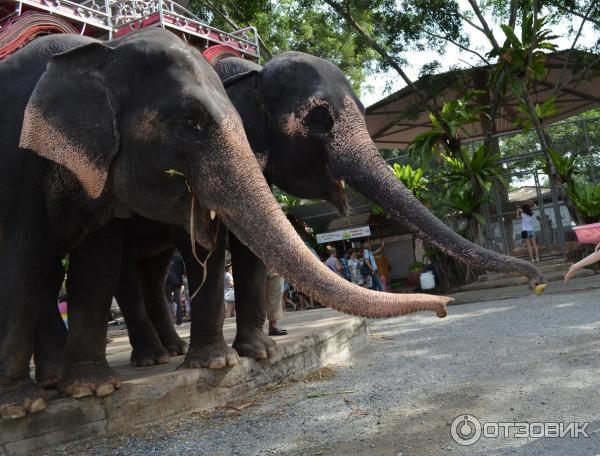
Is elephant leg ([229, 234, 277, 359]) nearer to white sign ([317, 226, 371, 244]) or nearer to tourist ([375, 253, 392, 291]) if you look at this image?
tourist ([375, 253, 392, 291])

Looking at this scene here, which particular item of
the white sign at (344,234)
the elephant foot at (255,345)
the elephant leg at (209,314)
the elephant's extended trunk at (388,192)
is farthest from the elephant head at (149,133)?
the white sign at (344,234)

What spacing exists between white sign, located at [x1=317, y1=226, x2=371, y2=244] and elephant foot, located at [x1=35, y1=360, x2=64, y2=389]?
43.5 ft

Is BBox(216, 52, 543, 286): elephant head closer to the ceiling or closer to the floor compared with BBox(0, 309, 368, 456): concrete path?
closer to the ceiling

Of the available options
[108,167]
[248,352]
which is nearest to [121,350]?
[248,352]

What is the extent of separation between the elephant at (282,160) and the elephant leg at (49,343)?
871 mm

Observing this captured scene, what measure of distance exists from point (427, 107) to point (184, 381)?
12702 millimetres

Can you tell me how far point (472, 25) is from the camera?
15781 mm

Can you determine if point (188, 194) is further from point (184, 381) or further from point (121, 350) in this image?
point (121, 350)

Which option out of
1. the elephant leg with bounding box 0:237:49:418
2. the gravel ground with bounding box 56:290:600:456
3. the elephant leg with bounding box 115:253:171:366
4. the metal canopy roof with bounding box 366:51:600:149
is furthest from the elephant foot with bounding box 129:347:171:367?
the metal canopy roof with bounding box 366:51:600:149

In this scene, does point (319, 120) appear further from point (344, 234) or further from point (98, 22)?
point (344, 234)

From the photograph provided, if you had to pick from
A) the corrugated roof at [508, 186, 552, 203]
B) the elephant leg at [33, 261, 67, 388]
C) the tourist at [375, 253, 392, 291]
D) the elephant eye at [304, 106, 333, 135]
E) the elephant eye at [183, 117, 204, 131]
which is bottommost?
the elephant leg at [33, 261, 67, 388]

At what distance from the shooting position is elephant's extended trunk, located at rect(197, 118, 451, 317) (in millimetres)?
2520

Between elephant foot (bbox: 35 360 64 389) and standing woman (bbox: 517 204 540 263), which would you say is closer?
elephant foot (bbox: 35 360 64 389)

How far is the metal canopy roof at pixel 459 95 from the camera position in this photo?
54.5 feet
